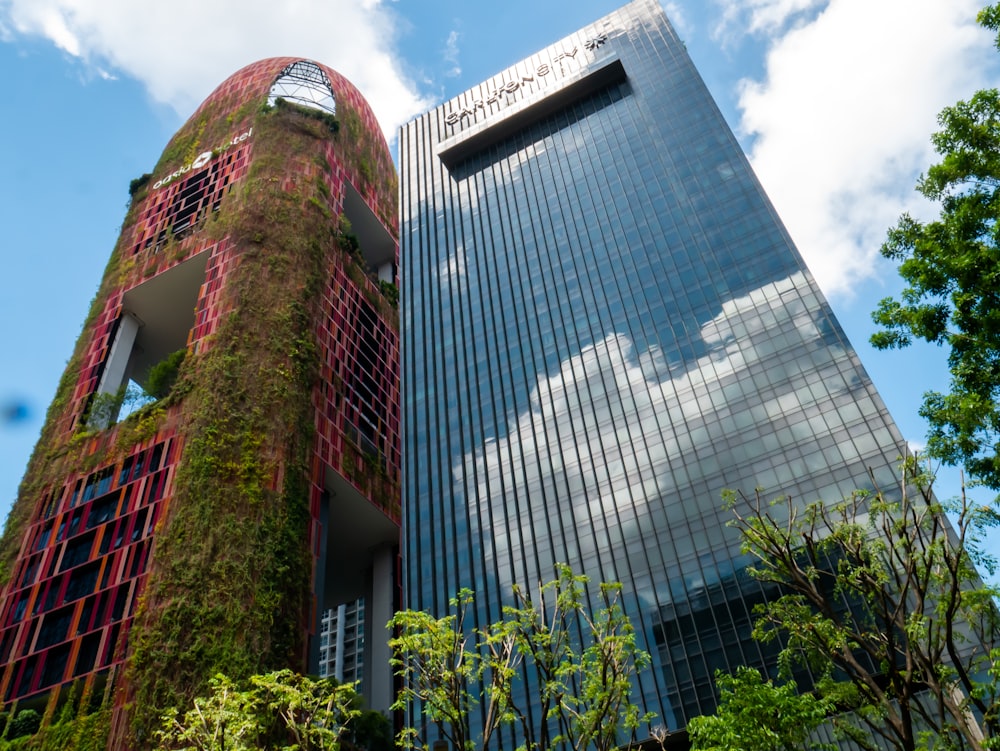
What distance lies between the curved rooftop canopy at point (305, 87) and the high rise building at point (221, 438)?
317mm

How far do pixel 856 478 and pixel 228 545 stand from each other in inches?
1414

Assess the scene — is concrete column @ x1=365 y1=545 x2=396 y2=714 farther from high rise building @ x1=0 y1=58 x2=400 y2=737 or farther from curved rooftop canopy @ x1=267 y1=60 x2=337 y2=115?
curved rooftop canopy @ x1=267 y1=60 x2=337 y2=115

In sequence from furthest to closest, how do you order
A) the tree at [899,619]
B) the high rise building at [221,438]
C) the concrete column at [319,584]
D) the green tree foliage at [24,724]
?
1. the concrete column at [319,584]
2. the high rise building at [221,438]
3. the green tree foliage at [24,724]
4. the tree at [899,619]

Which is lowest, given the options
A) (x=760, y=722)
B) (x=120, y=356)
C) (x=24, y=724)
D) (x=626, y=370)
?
(x=760, y=722)

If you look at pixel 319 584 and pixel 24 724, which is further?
pixel 319 584

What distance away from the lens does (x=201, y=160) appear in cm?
6303

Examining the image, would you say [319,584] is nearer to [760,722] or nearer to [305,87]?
[760,722]

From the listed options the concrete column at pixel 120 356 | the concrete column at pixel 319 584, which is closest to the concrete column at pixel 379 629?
the concrete column at pixel 319 584

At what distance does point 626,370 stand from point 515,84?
162 ft

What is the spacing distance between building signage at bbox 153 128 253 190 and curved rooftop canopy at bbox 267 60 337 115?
18.4ft

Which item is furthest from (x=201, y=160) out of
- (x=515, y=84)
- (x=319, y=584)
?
(x=515, y=84)

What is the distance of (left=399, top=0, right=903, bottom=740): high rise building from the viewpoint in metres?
47.0

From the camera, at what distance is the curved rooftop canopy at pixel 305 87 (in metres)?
68.2

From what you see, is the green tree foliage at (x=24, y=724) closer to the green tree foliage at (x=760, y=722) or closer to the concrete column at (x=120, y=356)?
the concrete column at (x=120, y=356)
